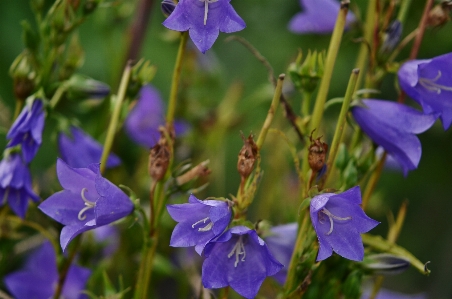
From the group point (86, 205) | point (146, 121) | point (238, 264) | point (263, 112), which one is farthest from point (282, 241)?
point (263, 112)

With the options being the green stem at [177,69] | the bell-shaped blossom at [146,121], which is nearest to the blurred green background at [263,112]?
the bell-shaped blossom at [146,121]

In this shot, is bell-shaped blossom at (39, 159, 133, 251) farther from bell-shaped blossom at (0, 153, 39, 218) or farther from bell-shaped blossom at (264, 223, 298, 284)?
bell-shaped blossom at (264, 223, 298, 284)

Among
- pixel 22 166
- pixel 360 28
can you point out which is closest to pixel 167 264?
pixel 22 166

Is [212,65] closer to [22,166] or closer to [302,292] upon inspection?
[22,166]

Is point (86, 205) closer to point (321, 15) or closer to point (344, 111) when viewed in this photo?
point (344, 111)

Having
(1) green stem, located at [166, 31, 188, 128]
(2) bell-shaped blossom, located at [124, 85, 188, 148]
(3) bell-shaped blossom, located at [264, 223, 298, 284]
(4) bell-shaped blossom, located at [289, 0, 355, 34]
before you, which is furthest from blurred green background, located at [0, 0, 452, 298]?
(1) green stem, located at [166, 31, 188, 128]

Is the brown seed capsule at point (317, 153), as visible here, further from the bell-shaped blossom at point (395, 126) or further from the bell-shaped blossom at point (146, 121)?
the bell-shaped blossom at point (146, 121)
